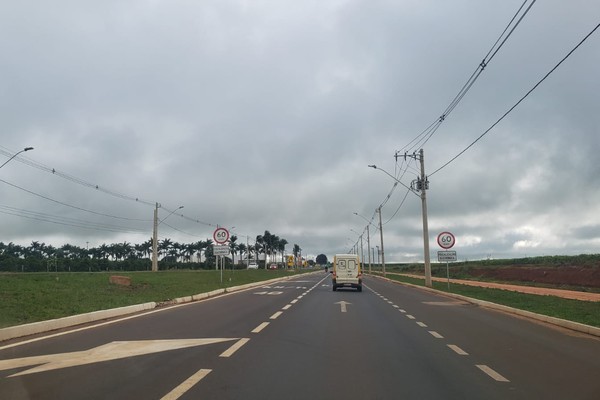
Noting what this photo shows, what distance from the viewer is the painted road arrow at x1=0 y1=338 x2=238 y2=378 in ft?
26.4

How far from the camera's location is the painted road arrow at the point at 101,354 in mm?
8048

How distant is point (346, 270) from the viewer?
111 ft

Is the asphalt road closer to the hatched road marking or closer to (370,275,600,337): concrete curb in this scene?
the hatched road marking

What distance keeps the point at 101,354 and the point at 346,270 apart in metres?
25.8

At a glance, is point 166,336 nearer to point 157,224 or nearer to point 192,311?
point 192,311

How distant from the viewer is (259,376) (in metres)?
7.33

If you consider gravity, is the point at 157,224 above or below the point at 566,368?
above

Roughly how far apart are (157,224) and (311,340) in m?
56.6

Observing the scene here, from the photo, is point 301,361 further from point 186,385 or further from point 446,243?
point 446,243

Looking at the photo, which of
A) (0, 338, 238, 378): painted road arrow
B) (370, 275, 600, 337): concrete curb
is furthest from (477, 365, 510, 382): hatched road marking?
(370, 275, 600, 337): concrete curb

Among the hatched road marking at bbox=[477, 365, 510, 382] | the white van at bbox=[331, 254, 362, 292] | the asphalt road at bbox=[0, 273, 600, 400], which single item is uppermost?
the white van at bbox=[331, 254, 362, 292]

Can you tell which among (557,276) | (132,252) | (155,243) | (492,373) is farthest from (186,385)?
(132,252)

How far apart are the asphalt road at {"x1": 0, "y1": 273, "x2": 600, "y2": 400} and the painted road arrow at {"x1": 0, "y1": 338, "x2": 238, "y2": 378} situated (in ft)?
0.06

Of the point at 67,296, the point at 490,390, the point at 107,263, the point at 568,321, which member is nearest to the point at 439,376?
the point at 490,390
